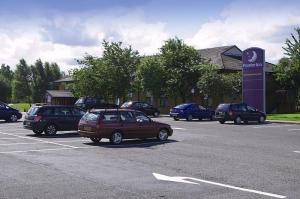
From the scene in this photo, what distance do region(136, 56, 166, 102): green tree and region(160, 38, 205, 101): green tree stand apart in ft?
2.46

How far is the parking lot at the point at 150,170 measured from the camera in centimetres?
1016

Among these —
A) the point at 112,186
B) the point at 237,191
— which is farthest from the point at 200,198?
the point at 112,186

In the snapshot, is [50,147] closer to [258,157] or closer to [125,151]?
[125,151]

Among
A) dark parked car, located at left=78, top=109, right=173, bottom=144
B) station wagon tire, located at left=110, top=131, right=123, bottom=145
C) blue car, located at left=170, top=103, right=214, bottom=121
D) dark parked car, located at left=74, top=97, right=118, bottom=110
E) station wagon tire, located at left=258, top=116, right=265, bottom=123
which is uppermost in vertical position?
dark parked car, located at left=74, top=97, right=118, bottom=110

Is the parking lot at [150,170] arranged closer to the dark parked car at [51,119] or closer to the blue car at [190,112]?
the dark parked car at [51,119]

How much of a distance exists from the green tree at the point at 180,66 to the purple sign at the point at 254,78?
931 centimetres

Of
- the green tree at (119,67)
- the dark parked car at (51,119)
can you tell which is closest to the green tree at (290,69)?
the green tree at (119,67)

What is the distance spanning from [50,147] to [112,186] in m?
9.26

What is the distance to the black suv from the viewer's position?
36406mm

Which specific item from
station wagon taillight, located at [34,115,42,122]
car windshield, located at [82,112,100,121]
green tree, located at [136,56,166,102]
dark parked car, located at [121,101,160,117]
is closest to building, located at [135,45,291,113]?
green tree, located at [136,56,166,102]

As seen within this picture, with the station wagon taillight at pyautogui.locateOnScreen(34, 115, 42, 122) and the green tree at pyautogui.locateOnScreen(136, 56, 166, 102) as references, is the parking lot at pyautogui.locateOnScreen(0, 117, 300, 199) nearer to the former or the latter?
the station wagon taillight at pyautogui.locateOnScreen(34, 115, 42, 122)

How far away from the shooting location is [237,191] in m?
10.2

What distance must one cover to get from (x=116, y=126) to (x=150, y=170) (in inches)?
309

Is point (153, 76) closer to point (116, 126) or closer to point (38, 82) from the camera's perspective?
point (116, 126)
